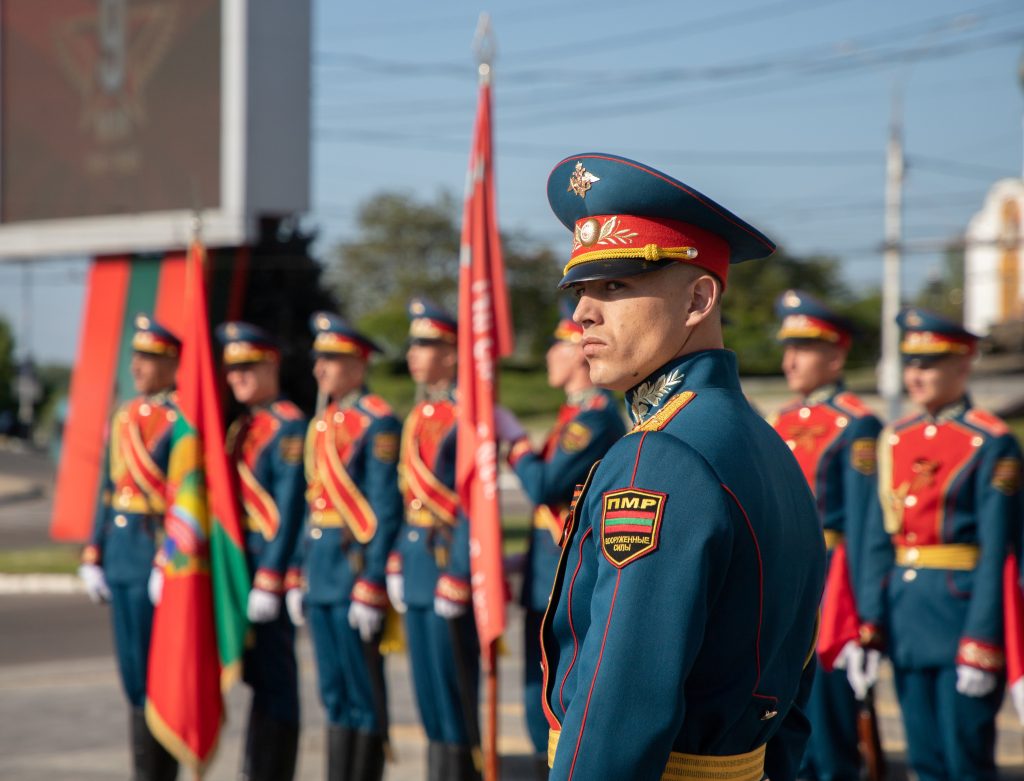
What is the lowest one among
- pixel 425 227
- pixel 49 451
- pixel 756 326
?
pixel 49 451

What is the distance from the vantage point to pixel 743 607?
6.93 feet

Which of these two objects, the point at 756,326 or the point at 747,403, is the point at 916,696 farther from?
the point at 756,326

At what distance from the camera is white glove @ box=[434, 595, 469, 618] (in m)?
5.73

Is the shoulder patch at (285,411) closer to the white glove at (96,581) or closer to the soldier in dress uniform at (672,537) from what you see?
the white glove at (96,581)

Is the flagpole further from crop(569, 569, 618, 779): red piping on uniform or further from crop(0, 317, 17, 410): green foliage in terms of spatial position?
crop(0, 317, 17, 410): green foliage

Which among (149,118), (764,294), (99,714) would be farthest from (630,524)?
(764,294)

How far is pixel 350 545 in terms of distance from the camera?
594cm

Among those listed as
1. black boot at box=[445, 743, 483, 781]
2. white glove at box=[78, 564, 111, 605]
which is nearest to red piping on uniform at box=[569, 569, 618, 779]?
black boot at box=[445, 743, 483, 781]

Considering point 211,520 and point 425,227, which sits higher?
point 425,227

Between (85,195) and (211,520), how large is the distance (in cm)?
1267

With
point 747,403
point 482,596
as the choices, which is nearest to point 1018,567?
point 482,596

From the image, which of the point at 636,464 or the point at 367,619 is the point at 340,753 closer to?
the point at 367,619

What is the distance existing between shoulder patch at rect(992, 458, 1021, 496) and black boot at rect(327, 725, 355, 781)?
9.15 ft

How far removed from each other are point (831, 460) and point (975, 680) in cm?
104
